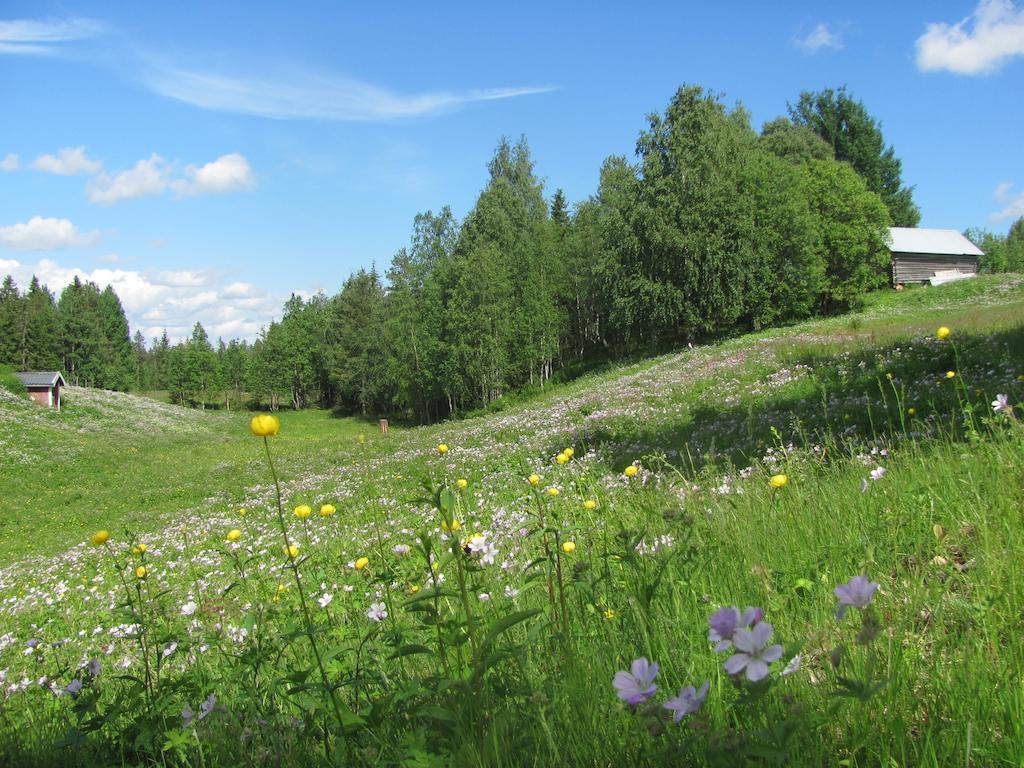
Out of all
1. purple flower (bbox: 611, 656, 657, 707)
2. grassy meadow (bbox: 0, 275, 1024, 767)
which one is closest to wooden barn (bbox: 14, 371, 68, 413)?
grassy meadow (bbox: 0, 275, 1024, 767)

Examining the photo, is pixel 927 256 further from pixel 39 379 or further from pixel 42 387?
pixel 39 379

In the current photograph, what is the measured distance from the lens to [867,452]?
5.22 m

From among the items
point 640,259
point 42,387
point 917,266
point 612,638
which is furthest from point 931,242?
point 42,387

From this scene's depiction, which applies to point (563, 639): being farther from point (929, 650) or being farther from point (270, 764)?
point (929, 650)

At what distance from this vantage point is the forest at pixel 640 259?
36.4 meters

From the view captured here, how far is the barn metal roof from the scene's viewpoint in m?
52.3

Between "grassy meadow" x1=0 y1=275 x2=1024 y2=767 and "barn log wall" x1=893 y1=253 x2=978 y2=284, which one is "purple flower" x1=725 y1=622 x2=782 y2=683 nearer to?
"grassy meadow" x1=0 y1=275 x2=1024 y2=767

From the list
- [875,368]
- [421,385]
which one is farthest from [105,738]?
[421,385]

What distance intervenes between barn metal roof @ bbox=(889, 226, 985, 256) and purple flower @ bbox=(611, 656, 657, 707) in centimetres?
5913

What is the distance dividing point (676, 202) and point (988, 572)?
3641 centimetres

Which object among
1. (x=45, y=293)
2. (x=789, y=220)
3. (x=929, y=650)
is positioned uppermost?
(x=45, y=293)

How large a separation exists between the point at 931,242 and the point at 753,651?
66006mm

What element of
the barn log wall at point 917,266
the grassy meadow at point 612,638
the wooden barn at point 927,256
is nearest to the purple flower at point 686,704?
the grassy meadow at point 612,638

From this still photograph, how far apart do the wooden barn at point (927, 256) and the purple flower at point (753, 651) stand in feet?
191
